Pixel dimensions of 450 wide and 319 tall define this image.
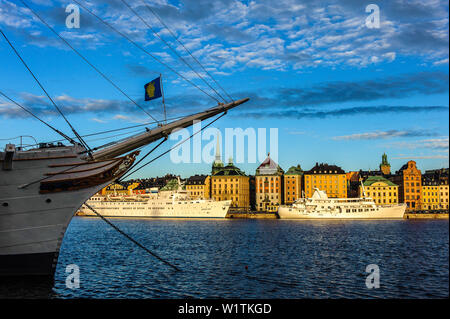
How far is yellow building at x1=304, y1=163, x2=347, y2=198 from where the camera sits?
514 ft

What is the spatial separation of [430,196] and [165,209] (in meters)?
92.4

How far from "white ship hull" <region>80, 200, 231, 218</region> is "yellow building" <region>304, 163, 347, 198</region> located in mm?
40456

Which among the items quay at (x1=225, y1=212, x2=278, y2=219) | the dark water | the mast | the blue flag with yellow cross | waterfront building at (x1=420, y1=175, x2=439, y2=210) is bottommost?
quay at (x1=225, y1=212, x2=278, y2=219)

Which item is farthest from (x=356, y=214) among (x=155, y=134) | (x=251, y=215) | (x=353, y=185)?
(x=155, y=134)

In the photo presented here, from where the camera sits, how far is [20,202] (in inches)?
801

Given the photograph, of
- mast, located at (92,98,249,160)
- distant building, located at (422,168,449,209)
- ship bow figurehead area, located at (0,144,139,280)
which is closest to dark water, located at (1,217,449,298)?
ship bow figurehead area, located at (0,144,139,280)

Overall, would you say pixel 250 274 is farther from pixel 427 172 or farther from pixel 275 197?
pixel 427 172

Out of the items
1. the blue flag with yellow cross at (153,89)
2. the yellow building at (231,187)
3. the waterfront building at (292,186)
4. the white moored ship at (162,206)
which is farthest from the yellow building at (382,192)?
the blue flag with yellow cross at (153,89)

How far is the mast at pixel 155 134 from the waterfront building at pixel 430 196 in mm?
144887

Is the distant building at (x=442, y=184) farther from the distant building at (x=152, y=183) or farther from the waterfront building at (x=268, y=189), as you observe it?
the distant building at (x=152, y=183)

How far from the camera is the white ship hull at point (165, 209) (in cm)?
12681

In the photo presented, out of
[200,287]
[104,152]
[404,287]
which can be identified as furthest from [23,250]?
[404,287]

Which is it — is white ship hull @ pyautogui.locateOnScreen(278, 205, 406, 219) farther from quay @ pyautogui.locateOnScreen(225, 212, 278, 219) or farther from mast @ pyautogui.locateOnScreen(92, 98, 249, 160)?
mast @ pyautogui.locateOnScreen(92, 98, 249, 160)

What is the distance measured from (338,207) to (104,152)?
343ft
